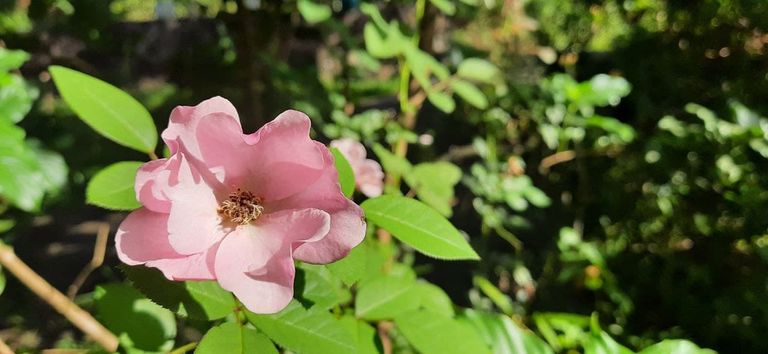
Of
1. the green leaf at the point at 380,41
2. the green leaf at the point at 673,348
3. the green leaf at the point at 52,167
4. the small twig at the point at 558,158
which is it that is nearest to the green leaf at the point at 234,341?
the green leaf at the point at 673,348

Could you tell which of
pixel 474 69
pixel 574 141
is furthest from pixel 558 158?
pixel 474 69

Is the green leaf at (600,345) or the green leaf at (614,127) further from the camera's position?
the green leaf at (614,127)

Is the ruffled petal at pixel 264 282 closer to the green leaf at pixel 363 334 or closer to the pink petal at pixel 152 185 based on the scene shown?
the pink petal at pixel 152 185

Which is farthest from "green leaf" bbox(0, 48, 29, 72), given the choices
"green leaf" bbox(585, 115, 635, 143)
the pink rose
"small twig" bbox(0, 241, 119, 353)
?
"green leaf" bbox(585, 115, 635, 143)

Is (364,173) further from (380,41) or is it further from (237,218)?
(237,218)

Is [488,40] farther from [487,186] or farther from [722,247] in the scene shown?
[722,247]

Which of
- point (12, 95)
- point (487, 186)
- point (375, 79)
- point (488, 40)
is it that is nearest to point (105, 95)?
point (12, 95)
